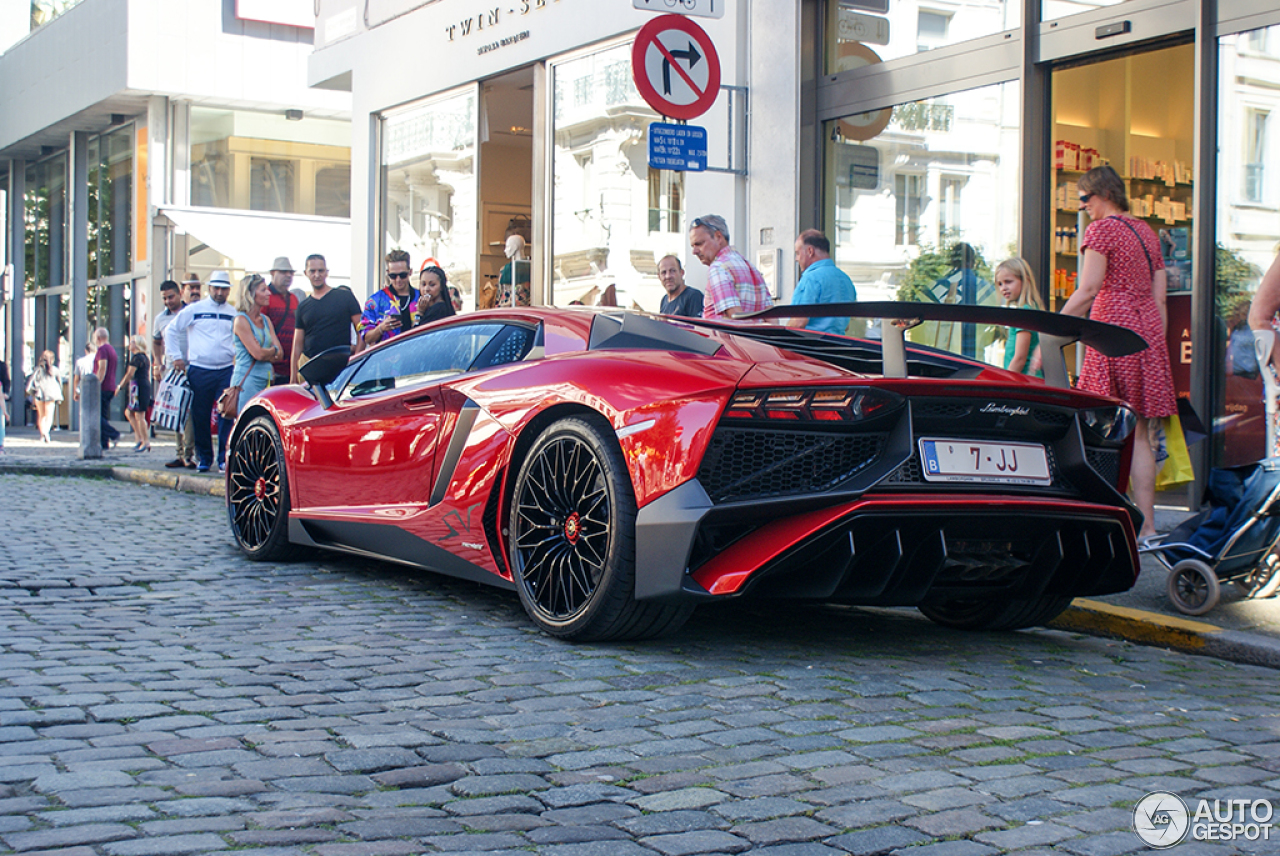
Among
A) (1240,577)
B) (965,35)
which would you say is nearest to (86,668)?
(1240,577)

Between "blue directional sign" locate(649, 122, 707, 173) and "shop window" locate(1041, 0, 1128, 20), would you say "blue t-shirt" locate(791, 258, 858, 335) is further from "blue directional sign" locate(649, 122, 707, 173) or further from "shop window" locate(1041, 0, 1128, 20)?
"shop window" locate(1041, 0, 1128, 20)

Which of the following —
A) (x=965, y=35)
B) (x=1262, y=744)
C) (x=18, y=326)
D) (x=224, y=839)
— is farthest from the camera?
(x=18, y=326)

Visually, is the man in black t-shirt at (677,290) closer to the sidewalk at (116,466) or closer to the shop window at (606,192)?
the shop window at (606,192)

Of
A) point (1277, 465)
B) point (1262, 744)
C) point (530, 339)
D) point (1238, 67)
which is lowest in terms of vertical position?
point (1262, 744)

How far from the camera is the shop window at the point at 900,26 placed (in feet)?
32.3

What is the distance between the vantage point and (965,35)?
10.1 meters

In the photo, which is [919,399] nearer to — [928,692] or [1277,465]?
[928,692]

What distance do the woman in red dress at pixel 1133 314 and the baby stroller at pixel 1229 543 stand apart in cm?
101

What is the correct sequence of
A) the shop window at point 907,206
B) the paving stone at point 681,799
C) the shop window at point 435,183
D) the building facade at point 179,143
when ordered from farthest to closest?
the building facade at point 179,143 → the shop window at point 435,183 → the shop window at point 907,206 → the paving stone at point 681,799

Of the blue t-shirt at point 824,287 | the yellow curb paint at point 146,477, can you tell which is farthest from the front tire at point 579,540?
the yellow curb paint at point 146,477

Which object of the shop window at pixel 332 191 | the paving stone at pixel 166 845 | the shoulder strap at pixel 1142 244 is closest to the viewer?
the paving stone at pixel 166 845

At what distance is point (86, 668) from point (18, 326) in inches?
1249

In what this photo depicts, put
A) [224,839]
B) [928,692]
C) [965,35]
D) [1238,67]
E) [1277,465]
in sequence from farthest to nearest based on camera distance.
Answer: [965,35] < [1238,67] < [1277,465] < [928,692] < [224,839]

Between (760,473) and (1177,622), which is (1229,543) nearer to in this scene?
(1177,622)
